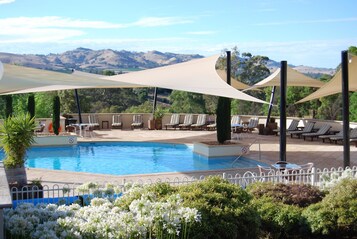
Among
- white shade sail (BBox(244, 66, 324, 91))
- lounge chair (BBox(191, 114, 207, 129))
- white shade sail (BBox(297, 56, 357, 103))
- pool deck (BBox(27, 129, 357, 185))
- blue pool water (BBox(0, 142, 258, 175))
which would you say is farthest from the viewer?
lounge chair (BBox(191, 114, 207, 129))

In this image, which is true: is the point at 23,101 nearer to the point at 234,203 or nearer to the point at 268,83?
the point at 268,83

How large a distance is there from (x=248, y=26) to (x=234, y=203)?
1240 inches

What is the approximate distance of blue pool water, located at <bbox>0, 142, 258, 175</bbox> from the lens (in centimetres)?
1470

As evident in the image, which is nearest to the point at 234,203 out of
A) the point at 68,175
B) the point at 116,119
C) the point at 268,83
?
the point at 68,175

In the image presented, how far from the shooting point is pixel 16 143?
→ 9078mm

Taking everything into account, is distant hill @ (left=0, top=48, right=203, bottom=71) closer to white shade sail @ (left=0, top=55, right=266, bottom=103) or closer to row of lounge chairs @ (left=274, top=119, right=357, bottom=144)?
row of lounge chairs @ (left=274, top=119, right=357, bottom=144)

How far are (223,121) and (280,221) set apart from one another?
32.4 feet

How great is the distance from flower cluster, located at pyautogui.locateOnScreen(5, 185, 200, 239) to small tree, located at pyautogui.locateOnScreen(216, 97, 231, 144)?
11.4 meters

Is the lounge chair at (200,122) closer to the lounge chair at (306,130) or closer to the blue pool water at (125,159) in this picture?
the blue pool water at (125,159)

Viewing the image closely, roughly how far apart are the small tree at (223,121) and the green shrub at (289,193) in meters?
8.60

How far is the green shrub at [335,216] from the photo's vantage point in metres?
6.46

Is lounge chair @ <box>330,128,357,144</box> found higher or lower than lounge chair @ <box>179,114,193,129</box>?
lower

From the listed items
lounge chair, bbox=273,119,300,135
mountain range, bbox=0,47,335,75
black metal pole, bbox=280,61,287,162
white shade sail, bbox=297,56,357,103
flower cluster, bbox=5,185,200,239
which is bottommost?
flower cluster, bbox=5,185,200,239

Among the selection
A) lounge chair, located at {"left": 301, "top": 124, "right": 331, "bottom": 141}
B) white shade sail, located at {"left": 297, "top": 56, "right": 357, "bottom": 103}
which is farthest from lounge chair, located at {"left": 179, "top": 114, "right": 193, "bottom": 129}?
white shade sail, located at {"left": 297, "top": 56, "right": 357, "bottom": 103}
